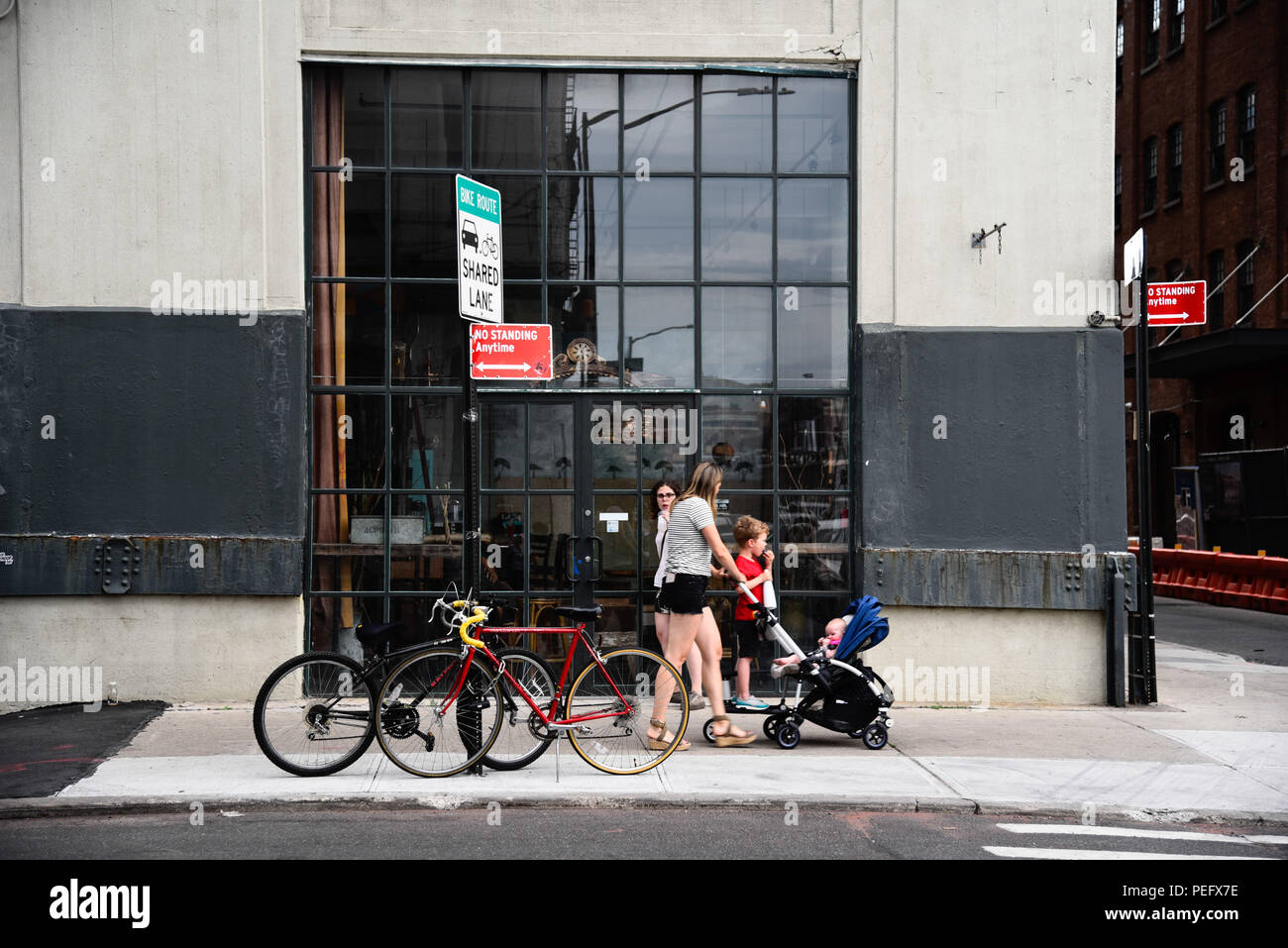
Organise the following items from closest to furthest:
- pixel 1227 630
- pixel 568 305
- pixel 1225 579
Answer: pixel 568 305, pixel 1227 630, pixel 1225 579

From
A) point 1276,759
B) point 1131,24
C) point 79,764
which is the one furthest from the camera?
point 1131,24

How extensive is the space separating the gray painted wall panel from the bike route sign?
3.04 metres

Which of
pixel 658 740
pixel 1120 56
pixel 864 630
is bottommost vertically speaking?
pixel 658 740

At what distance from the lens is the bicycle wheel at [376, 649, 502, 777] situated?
7703 mm

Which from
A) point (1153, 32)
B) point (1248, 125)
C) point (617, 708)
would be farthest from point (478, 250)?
point (1153, 32)

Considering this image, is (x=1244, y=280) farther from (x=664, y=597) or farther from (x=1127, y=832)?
(x=1127, y=832)

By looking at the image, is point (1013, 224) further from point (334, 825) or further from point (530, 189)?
point (334, 825)

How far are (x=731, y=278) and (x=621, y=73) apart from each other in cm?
215

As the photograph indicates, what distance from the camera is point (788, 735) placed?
29.2ft

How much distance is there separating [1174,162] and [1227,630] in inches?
897

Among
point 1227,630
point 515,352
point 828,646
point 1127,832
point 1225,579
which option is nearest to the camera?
point 1127,832

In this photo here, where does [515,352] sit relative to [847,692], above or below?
above

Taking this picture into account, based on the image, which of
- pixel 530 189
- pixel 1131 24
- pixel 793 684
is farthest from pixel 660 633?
pixel 1131 24
